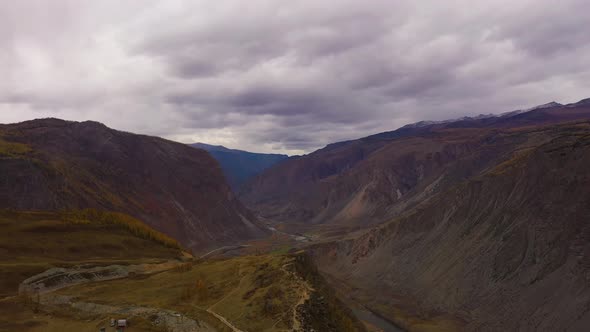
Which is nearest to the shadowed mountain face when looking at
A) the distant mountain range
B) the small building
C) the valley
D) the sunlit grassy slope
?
the valley

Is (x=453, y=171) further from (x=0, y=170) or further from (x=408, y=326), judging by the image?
(x=0, y=170)

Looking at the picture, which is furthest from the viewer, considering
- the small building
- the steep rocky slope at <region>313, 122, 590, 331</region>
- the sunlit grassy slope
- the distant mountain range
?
the distant mountain range

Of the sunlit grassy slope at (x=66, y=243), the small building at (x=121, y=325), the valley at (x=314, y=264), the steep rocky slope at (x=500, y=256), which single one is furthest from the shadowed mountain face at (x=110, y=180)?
the small building at (x=121, y=325)

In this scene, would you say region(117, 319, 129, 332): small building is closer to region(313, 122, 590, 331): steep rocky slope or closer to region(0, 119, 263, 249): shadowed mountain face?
region(313, 122, 590, 331): steep rocky slope

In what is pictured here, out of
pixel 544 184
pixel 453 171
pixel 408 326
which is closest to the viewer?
pixel 408 326

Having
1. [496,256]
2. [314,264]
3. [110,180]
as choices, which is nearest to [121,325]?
[314,264]

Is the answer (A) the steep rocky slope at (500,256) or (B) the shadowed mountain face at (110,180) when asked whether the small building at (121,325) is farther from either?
(B) the shadowed mountain face at (110,180)

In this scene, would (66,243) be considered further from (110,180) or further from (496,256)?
(110,180)

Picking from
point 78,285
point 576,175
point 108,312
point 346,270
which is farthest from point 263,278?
point 346,270
